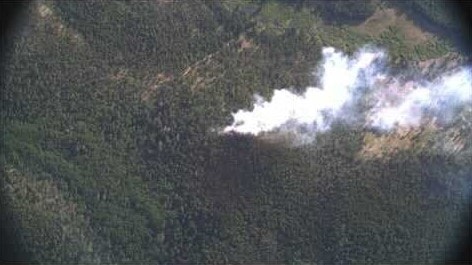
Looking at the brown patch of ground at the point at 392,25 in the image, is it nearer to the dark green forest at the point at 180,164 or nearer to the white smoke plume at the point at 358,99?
the white smoke plume at the point at 358,99

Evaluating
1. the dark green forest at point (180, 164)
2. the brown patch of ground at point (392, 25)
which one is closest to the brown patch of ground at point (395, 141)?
the dark green forest at point (180, 164)

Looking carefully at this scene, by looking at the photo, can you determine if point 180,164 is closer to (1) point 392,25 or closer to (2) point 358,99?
(2) point 358,99

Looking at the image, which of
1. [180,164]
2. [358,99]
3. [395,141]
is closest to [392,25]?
[358,99]

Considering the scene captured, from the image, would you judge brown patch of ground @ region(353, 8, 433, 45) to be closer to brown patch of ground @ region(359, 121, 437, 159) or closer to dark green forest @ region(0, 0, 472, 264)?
dark green forest @ region(0, 0, 472, 264)

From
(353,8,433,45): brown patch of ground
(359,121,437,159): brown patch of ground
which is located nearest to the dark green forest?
(359,121,437,159): brown patch of ground

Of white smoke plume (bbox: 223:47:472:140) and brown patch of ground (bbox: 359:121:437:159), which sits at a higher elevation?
white smoke plume (bbox: 223:47:472:140)

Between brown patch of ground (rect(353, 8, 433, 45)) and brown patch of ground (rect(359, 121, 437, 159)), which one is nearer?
brown patch of ground (rect(359, 121, 437, 159))
